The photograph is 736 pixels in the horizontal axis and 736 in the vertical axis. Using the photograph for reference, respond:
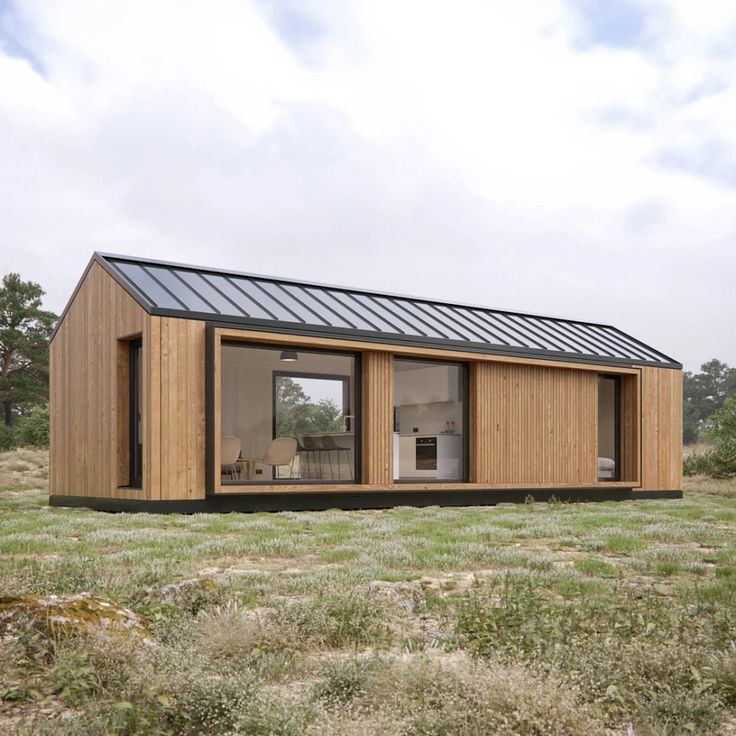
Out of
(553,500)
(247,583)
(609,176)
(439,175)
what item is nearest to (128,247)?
(439,175)

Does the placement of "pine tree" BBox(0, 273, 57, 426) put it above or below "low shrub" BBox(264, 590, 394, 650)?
above

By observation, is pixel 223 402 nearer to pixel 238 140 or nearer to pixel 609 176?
pixel 238 140

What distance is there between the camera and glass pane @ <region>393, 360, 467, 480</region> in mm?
15055

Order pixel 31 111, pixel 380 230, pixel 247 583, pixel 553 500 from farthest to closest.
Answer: pixel 380 230 < pixel 31 111 < pixel 553 500 < pixel 247 583

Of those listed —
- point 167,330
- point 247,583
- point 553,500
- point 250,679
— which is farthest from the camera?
point 553,500

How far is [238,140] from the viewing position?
902 inches

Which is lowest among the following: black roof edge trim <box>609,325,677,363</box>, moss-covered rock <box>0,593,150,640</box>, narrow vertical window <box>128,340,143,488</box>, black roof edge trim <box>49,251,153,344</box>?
moss-covered rock <box>0,593,150,640</box>

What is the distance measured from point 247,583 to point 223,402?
10.4m

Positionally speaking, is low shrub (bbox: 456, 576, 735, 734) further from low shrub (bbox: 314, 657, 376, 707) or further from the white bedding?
the white bedding

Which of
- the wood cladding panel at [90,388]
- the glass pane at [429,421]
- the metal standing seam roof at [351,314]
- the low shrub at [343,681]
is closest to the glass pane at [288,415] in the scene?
the metal standing seam roof at [351,314]

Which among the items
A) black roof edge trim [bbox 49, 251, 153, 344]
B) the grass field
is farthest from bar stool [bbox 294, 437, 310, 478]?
the grass field

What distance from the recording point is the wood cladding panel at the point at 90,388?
12.4 metres

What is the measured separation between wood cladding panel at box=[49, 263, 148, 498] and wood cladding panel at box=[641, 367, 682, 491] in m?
9.98

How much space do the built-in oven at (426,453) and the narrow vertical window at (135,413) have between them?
5.16m
